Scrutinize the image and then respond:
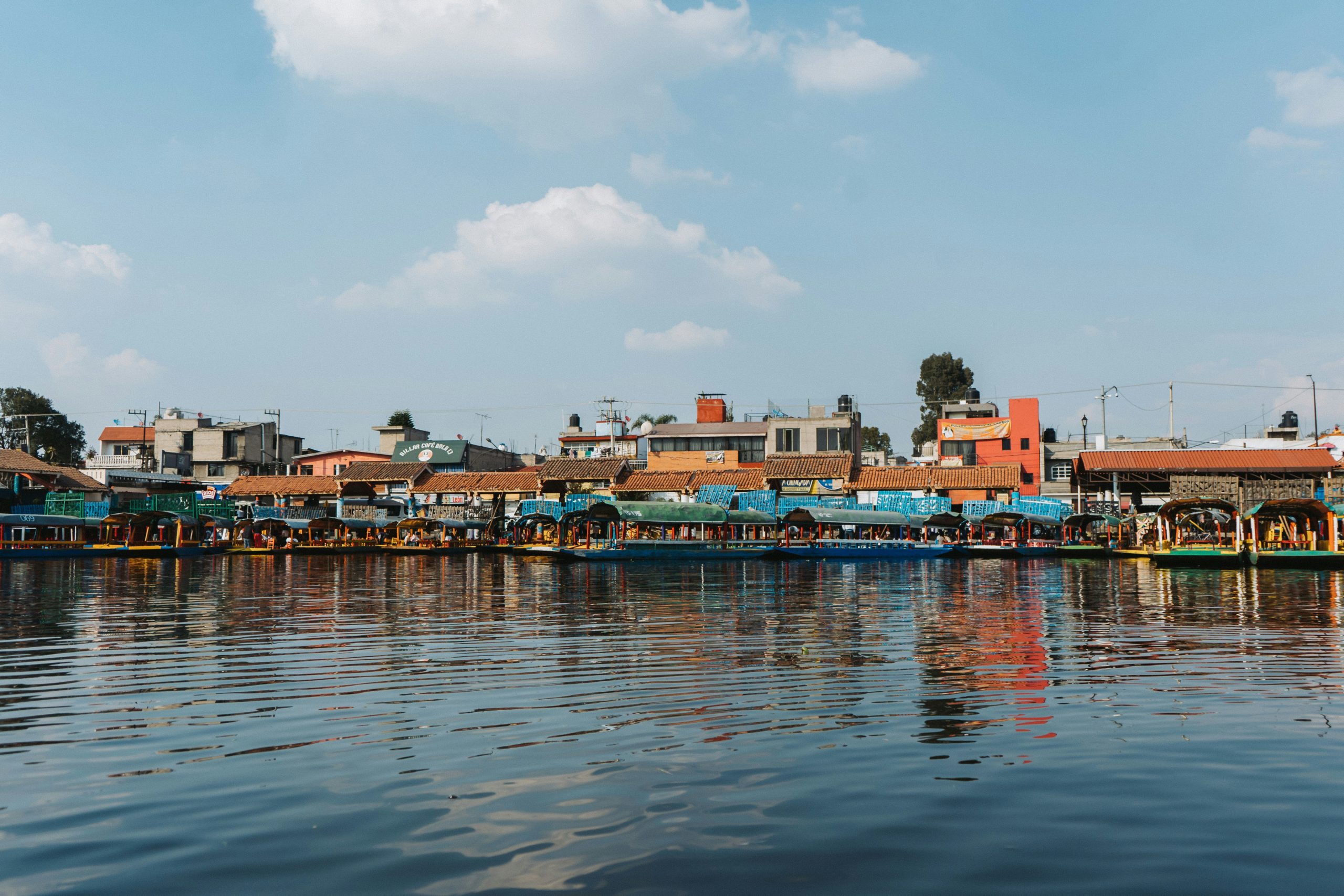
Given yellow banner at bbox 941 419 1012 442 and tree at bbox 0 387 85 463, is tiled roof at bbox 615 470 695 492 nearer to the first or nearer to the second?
yellow banner at bbox 941 419 1012 442

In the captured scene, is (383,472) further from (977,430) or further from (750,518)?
(977,430)

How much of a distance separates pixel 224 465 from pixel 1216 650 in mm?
86530

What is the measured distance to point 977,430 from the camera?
73625 millimetres

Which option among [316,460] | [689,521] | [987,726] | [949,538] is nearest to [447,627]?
[987,726]

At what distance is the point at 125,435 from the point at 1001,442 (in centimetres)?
8311

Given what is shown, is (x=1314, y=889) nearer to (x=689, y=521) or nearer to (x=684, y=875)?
(x=684, y=875)

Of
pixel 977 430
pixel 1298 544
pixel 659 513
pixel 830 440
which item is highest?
pixel 977 430

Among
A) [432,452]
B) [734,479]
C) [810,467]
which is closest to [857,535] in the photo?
[810,467]

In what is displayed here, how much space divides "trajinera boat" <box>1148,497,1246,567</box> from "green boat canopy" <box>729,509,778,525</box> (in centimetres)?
2077

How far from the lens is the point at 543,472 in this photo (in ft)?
246

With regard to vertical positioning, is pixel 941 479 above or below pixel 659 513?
above

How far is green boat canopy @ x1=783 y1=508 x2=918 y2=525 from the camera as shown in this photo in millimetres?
57938

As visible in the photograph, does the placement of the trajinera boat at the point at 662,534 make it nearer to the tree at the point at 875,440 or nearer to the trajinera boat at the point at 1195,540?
the trajinera boat at the point at 1195,540

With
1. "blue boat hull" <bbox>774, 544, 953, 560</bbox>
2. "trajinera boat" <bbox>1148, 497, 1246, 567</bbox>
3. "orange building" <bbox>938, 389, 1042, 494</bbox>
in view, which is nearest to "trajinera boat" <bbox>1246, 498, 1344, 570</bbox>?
"trajinera boat" <bbox>1148, 497, 1246, 567</bbox>
